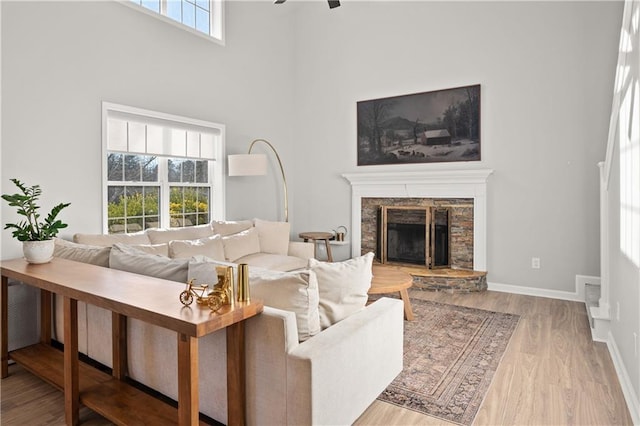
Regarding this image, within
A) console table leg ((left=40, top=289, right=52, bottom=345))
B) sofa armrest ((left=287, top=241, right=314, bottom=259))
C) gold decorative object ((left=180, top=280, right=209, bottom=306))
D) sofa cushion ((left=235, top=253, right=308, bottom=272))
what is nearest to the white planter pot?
console table leg ((left=40, top=289, right=52, bottom=345))

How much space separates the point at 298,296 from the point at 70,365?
49.9 inches

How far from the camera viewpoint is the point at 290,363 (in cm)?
169

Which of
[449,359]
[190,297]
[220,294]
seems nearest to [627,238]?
[449,359]

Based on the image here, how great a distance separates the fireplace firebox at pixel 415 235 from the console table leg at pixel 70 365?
13.7ft

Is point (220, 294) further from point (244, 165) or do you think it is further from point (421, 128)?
point (421, 128)

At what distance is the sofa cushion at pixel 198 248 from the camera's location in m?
3.67

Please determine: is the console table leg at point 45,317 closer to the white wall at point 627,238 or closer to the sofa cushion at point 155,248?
the sofa cushion at point 155,248

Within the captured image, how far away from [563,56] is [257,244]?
4.09 meters

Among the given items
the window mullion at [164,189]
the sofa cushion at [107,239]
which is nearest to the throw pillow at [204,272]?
the sofa cushion at [107,239]

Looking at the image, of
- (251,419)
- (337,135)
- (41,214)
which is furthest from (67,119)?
(337,135)

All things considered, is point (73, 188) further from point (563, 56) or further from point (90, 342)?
point (563, 56)

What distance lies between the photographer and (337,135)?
6.09 meters

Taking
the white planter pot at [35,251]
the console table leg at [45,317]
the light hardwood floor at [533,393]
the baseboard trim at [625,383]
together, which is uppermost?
the white planter pot at [35,251]

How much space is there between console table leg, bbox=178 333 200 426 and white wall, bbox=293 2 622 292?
434 cm
